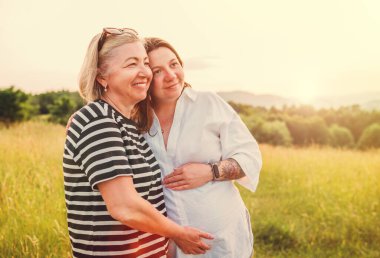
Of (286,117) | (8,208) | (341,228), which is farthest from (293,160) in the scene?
(286,117)

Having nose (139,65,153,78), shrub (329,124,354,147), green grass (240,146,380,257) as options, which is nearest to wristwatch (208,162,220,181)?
nose (139,65,153,78)

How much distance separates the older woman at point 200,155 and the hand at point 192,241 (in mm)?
119

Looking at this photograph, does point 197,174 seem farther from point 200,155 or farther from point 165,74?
point 165,74

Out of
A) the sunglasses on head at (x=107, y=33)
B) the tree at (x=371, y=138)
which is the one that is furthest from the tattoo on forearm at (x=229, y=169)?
the tree at (x=371, y=138)

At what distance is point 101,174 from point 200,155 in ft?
2.71

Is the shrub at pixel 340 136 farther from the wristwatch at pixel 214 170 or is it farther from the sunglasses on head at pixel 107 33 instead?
the sunglasses on head at pixel 107 33

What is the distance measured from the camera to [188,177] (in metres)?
2.47

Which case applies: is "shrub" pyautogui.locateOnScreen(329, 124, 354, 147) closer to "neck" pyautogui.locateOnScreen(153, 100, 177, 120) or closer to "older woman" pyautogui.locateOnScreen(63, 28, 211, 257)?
"neck" pyautogui.locateOnScreen(153, 100, 177, 120)

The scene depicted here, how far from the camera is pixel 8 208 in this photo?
4047 millimetres

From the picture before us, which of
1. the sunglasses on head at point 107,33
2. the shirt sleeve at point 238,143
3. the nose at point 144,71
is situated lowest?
the shirt sleeve at point 238,143

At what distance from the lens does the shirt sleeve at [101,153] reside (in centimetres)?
192

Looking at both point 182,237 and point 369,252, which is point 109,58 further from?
point 369,252

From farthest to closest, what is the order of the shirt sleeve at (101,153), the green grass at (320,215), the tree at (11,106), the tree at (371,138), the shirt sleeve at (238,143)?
the tree at (371,138) → the tree at (11,106) → the green grass at (320,215) → the shirt sleeve at (238,143) → the shirt sleeve at (101,153)

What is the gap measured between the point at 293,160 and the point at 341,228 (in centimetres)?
570
